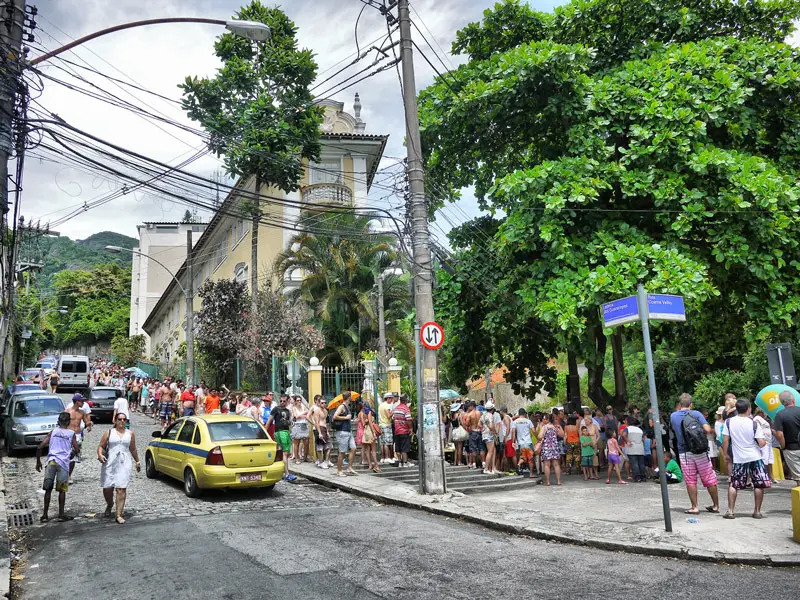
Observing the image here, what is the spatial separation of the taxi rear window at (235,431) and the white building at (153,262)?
5777 centimetres

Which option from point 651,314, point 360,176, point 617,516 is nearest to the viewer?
point 651,314

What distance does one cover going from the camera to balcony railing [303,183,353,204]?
29.8 metres

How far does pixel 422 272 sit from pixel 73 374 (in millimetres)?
34283

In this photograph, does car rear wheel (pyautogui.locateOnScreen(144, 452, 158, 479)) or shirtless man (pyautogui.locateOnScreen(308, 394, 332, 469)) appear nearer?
car rear wheel (pyautogui.locateOnScreen(144, 452, 158, 479))

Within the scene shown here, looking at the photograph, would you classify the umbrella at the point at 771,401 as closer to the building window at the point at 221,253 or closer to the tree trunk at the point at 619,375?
the tree trunk at the point at 619,375

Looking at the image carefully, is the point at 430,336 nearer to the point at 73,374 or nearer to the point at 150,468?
the point at 150,468

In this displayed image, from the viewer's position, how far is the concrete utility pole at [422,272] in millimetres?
11961

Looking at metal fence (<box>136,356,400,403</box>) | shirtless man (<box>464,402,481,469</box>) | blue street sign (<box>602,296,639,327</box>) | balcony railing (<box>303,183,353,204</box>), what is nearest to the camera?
blue street sign (<box>602,296,639,327</box>)

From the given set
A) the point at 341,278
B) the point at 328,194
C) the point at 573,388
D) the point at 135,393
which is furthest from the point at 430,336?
the point at 135,393

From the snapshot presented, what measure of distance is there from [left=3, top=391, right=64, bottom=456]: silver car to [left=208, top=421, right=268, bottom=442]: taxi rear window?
674 centimetres

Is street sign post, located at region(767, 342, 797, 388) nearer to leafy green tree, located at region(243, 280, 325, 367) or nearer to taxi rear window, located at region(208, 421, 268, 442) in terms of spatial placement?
taxi rear window, located at region(208, 421, 268, 442)

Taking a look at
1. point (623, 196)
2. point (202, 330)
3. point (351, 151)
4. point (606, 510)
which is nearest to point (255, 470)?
point (606, 510)

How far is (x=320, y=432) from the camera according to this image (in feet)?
49.3

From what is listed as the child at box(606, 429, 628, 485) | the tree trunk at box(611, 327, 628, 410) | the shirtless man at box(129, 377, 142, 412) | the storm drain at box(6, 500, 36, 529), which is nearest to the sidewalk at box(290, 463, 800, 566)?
the child at box(606, 429, 628, 485)
